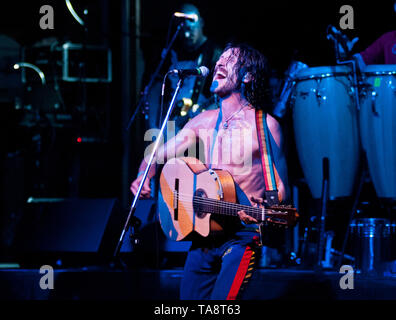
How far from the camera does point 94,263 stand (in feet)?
17.9

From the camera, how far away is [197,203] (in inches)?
143

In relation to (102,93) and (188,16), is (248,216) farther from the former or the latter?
(102,93)

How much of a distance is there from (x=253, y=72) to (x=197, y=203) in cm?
94

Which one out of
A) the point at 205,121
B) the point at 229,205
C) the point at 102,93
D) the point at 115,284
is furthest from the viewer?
the point at 102,93

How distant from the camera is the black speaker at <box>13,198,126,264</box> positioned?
5.48 metres

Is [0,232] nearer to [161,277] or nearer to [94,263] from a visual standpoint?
[94,263]

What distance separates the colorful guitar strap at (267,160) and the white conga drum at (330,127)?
6.93 feet

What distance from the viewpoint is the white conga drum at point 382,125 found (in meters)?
5.46

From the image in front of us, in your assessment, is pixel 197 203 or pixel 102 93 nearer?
pixel 197 203

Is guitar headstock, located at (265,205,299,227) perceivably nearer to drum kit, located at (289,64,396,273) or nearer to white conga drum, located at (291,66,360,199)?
drum kit, located at (289,64,396,273)

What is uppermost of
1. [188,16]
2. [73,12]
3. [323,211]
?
[73,12]

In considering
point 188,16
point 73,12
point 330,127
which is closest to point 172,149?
point 330,127

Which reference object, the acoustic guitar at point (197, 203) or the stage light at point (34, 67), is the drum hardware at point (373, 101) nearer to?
the acoustic guitar at point (197, 203)

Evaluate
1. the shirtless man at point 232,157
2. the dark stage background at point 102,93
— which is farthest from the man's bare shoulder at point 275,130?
the dark stage background at point 102,93
